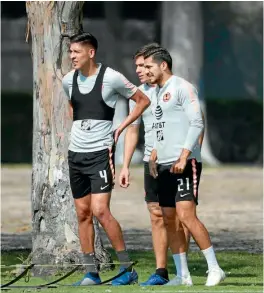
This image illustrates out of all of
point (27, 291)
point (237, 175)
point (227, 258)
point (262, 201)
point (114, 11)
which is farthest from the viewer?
point (114, 11)

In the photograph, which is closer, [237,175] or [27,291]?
[27,291]

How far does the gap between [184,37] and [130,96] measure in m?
21.5

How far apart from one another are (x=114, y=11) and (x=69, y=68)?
890 inches

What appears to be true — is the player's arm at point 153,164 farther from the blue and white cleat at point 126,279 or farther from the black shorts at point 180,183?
the blue and white cleat at point 126,279

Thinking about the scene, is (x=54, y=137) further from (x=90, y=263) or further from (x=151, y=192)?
(x=90, y=263)

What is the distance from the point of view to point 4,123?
33094 millimetres

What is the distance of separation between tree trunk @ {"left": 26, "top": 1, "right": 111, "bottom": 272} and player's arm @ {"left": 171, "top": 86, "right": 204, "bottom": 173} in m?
2.07

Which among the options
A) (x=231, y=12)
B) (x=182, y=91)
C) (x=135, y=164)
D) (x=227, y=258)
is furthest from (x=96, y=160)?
(x=231, y=12)

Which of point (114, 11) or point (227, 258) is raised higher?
point (114, 11)

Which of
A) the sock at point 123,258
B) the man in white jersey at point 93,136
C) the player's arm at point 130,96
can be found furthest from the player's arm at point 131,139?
the sock at point 123,258

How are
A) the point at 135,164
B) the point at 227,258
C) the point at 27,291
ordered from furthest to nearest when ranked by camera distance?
the point at 135,164 < the point at 227,258 < the point at 27,291

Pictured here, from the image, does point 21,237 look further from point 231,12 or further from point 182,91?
point 231,12

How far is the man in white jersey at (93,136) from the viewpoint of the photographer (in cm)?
1073

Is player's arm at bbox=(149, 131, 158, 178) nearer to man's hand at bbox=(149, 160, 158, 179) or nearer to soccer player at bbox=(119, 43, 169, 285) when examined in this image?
man's hand at bbox=(149, 160, 158, 179)
